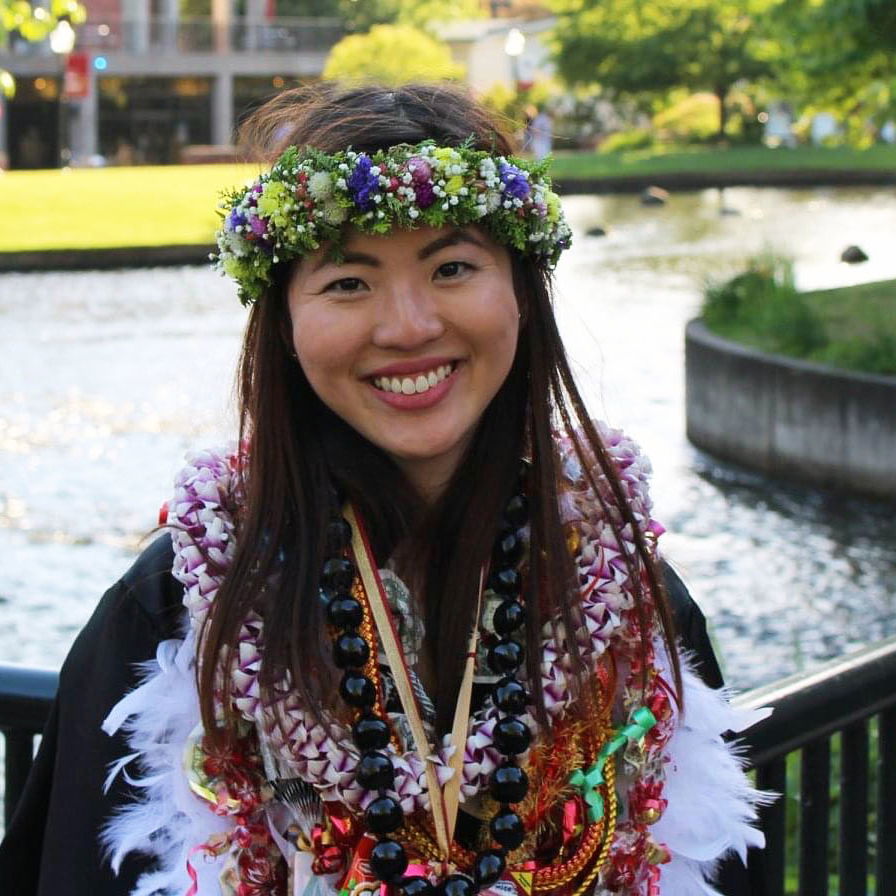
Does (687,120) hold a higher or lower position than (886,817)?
higher

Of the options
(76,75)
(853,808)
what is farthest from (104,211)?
(853,808)

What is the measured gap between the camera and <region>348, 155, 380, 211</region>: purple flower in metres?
2.17

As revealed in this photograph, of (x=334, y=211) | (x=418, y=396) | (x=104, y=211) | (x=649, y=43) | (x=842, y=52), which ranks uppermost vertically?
(x=649, y=43)

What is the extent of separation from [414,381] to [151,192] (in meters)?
31.4

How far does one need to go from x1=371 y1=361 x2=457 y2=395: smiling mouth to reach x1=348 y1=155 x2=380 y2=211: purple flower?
0.21 m

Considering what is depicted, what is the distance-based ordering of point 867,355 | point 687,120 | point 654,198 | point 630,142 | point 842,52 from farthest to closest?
1. point 687,120
2. point 630,142
3. point 654,198
4. point 842,52
5. point 867,355

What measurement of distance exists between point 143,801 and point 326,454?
0.49m

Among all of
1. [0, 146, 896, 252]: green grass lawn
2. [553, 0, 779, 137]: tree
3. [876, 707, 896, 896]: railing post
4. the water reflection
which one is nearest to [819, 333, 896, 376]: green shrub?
the water reflection

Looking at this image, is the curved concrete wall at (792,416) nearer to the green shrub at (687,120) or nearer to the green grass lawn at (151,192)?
the green grass lawn at (151,192)

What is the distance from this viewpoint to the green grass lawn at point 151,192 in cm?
2603

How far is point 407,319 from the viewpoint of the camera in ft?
7.15

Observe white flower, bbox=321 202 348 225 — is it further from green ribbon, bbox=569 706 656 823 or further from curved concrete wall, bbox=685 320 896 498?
curved concrete wall, bbox=685 320 896 498

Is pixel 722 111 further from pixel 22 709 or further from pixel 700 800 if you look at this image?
pixel 700 800

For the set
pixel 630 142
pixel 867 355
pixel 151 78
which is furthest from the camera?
pixel 151 78
